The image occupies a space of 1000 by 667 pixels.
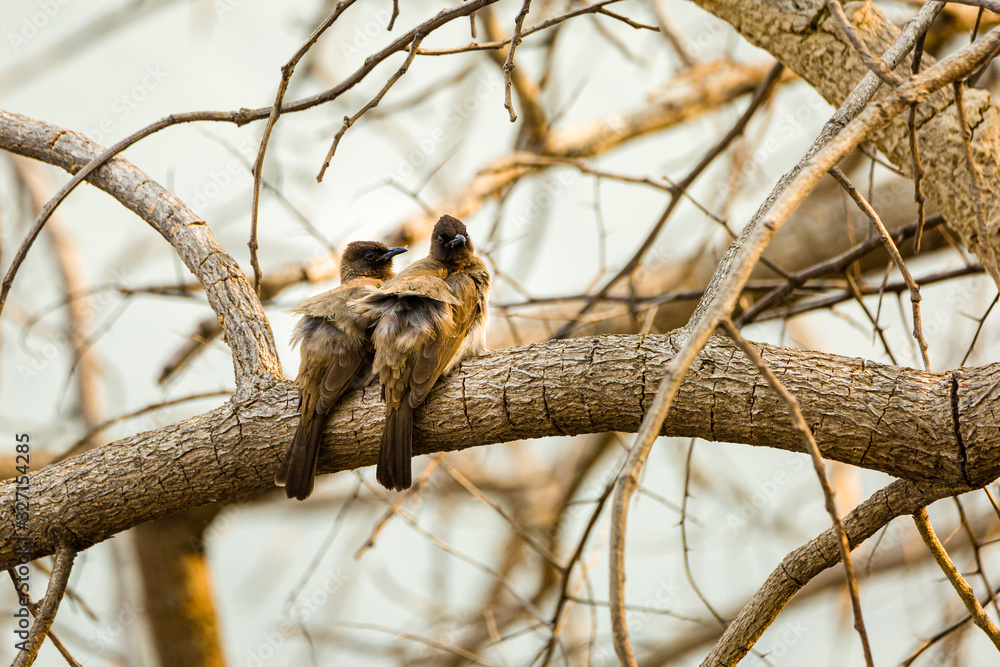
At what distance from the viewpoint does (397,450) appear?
7.88 feet

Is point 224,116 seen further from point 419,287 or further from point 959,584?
point 959,584

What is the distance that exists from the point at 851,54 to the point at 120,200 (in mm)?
2604

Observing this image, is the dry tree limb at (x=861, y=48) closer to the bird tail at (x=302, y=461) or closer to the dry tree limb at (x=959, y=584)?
the dry tree limb at (x=959, y=584)

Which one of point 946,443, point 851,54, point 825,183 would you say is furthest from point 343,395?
point 825,183

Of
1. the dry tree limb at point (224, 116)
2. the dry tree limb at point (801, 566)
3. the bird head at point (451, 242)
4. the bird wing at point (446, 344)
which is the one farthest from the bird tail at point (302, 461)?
the bird head at point (451, 242)

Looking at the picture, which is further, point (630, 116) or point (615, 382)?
point (630, 116)

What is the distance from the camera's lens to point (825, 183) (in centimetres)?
607

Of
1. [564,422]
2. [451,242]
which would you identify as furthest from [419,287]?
[564,422]

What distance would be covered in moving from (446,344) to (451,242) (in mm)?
1000

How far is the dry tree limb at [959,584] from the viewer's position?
1916 millimetres

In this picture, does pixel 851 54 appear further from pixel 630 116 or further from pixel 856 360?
pixel 630 116

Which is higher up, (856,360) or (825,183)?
(825,183)

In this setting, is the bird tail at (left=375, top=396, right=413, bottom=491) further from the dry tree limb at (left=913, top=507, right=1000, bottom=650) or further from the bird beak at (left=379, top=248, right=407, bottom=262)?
the bird beak at (left=379, top=248, right=407, bottom=262)

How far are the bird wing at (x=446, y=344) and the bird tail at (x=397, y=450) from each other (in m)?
0.05
